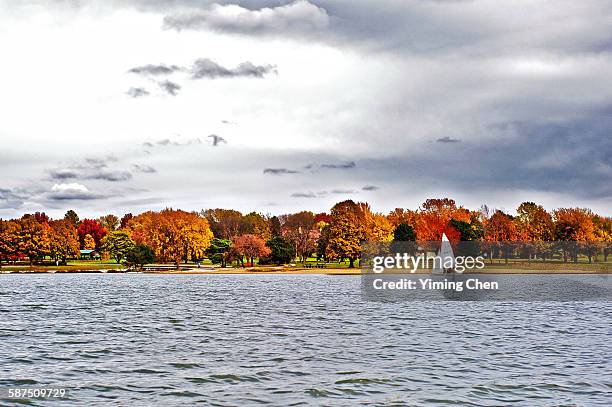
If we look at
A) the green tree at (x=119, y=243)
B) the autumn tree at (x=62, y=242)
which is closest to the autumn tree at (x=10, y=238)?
the autumn tree at (x=62, y=242)

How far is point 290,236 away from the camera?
192500 millimetres

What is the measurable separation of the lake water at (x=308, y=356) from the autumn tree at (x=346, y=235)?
311 feet

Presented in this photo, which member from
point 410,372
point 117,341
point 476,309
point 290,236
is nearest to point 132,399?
point 410,372

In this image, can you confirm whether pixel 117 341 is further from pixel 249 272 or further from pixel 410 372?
pixel 249 272

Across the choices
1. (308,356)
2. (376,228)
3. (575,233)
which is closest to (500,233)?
(575,233)

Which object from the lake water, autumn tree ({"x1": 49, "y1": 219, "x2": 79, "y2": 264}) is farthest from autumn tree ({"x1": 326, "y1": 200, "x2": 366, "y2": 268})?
the lake water

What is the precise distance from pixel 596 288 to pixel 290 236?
102583mm

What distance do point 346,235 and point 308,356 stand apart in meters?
125

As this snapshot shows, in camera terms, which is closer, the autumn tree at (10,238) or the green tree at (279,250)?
the green tree at (279,250)

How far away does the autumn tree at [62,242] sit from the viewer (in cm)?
17288

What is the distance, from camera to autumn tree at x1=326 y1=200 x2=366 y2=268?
156875mm

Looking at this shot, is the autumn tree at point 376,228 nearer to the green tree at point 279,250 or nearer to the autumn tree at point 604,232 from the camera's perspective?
the green tree at point 279,250

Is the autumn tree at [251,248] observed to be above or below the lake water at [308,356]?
above

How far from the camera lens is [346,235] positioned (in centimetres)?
15800
